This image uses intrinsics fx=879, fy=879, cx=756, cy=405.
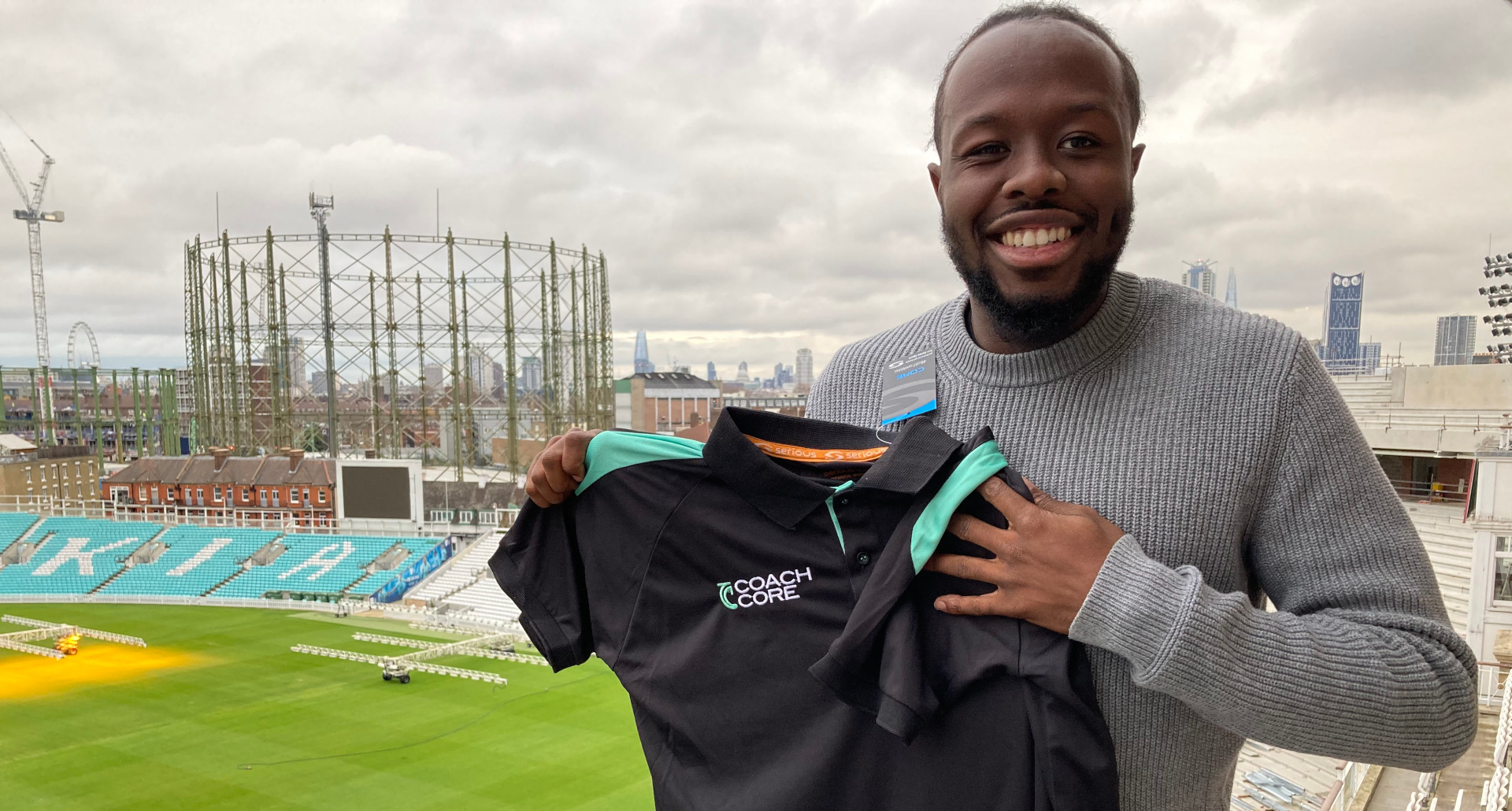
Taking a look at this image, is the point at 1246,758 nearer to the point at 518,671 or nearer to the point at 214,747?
the point at 518,671

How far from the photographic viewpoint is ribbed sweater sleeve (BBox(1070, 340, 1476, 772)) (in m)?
0.86

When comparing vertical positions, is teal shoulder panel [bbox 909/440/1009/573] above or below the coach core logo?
above

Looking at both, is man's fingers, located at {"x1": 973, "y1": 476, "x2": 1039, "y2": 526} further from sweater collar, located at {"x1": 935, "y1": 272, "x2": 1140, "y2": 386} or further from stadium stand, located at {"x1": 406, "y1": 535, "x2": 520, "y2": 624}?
stadium stand, located at {"x1": 406, "y1": 535, "x2": 520, "y2": 624}

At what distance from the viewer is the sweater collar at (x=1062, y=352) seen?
1.11m

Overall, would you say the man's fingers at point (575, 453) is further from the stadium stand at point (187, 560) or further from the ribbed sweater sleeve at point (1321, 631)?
the stadium stand at point (187, 560)

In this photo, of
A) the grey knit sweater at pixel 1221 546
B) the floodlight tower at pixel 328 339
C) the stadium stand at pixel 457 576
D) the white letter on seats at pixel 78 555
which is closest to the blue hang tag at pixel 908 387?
the grey knit sweater at pixel 1221 546

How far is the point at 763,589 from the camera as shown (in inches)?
50.5

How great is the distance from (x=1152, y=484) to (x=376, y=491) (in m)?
20.4

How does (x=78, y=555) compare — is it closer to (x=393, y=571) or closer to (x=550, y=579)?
(x=393, y=571)

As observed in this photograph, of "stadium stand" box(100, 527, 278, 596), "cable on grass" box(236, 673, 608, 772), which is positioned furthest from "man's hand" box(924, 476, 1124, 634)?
"stadium stand" box(100, 527, 278, 596)

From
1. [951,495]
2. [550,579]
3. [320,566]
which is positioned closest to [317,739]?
[320,566]

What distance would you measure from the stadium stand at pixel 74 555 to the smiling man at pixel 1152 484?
23.0 m

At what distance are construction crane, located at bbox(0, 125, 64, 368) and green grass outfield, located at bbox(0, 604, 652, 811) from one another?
32.0 meters

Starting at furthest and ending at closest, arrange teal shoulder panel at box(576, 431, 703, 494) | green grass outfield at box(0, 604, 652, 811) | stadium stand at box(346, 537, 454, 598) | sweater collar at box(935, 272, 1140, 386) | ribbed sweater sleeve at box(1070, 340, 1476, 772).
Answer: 1. stadium stand at box(346, 537, 454, 598)
2. green grass outfield at box(0, 604, 652, 811)
3. teal shoulder panel at box(576, 431, 703, 494)
4. sweater collar at box(935, 272, 1140, 386)
5. ribbed sweater sleeve at box(1070, 340, 1476, 772)
